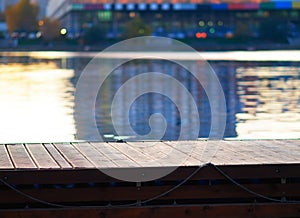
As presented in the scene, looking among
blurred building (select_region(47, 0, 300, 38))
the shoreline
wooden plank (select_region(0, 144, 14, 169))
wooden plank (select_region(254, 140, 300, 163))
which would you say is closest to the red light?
blurred building (select_region(47, 0, 300, 38))

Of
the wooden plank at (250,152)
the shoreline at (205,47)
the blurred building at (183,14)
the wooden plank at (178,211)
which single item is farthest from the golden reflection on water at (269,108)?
the blurred building at (183,14)

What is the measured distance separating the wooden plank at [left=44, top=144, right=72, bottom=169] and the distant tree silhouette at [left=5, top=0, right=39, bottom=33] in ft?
386

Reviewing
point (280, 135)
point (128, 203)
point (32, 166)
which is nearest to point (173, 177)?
point (128, 203)

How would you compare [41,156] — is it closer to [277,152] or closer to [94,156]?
[94,156]

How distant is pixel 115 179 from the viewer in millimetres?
7031

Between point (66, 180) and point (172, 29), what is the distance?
110m

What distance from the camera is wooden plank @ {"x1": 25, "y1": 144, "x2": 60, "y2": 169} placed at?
7.21 metres

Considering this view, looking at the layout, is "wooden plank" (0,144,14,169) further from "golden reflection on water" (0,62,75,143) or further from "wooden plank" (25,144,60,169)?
"golden reflection on water" (0,62,75,143)

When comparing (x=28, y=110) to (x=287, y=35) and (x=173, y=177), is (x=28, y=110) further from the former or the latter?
(x=287, y=35)

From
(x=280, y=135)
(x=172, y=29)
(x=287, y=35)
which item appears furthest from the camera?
(x=172, y=29)

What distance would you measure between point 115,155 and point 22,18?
121740mm

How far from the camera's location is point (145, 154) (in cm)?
804

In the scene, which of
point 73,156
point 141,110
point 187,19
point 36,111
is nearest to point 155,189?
point 73,156

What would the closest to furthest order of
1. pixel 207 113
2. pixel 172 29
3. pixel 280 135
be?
pixel 280 135, pixel 207 113, pixel 172 29
